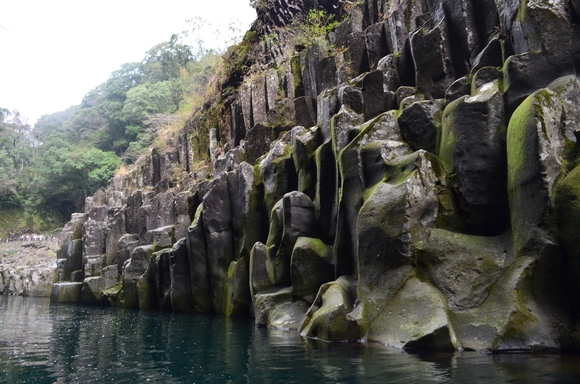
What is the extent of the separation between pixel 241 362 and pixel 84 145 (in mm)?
70091

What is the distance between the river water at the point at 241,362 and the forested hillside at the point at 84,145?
43660 millimetres

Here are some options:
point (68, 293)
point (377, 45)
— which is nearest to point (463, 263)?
point (377, 45)

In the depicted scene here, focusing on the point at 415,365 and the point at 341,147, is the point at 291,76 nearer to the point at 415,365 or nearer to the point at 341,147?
the point at 341,147

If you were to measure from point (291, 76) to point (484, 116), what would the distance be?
15.6 meters

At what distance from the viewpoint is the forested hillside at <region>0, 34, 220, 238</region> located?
198 feet

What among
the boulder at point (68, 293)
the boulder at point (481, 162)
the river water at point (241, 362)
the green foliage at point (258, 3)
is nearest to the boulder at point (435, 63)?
the boulder at point (481, 162)

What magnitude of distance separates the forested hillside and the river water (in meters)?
43.7

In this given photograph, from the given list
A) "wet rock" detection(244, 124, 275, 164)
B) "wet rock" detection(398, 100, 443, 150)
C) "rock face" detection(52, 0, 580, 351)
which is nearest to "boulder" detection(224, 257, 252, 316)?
"rock face" detection(52, 0, 580, 351)

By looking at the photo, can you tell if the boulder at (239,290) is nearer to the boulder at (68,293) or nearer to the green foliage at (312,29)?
the green foliage at (312,29)

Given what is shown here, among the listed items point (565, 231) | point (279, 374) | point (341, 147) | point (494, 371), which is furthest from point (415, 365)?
point (341, 147)

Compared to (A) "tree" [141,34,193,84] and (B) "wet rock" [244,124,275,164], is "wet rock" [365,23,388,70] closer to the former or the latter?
(B) "wet rock" [244,124,275,164]

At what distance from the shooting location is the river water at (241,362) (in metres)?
6.52

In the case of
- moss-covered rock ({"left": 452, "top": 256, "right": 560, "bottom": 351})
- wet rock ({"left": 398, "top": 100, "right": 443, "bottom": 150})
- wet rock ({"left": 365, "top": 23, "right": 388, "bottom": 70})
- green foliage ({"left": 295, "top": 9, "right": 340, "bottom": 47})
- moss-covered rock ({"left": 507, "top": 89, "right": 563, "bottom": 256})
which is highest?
green foliage ({"left": 295, "top": 9, "right": 340, "bottom": 47})

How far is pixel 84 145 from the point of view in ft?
234
